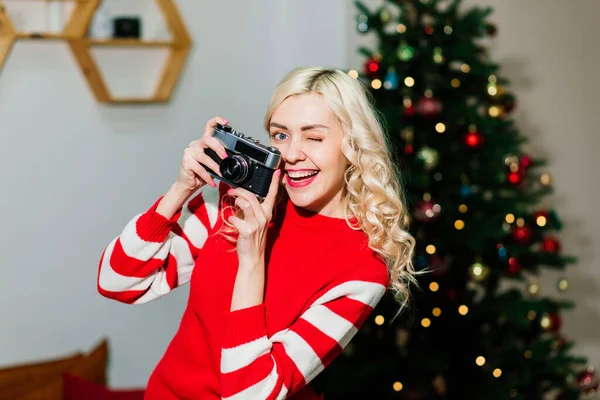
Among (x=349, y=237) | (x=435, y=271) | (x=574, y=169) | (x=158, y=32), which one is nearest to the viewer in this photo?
(x=349, y=237)

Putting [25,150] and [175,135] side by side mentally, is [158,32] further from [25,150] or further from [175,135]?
[25,150]

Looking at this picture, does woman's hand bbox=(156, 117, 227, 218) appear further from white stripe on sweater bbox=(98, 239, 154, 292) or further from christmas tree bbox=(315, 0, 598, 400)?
christmas tree bbox=(315, 0, 598, 400)

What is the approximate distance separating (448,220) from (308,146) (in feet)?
4.22

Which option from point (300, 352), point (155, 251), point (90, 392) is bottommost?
point (90, 392)

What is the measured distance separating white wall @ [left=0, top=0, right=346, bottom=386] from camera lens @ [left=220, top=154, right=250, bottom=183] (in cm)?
158

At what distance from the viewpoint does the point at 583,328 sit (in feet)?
11.6

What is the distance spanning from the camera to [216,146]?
1412 mm

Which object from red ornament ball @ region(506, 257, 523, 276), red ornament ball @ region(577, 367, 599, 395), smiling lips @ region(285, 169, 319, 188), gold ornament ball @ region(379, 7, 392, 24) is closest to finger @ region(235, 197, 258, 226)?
smiling lips @ region(285, 169, 319, 188)

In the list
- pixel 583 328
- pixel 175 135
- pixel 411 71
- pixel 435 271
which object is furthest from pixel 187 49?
pixel 583 328

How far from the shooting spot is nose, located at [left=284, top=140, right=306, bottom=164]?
4.59 ft

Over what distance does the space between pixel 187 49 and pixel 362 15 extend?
2.40 feet

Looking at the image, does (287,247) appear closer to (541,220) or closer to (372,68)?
(372,68)

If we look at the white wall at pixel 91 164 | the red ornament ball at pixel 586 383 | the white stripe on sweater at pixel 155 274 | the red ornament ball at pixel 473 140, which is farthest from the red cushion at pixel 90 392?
the red ornament ball at pixel 586 383

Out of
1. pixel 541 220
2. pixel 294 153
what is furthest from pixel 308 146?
pixel 541 220
